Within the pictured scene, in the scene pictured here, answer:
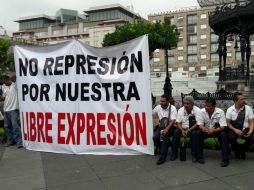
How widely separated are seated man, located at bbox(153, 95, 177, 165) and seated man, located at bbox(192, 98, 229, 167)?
0.52m

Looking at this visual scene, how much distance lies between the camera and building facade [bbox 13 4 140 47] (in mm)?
116750

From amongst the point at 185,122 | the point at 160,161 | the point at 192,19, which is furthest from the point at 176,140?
the point at 192,19

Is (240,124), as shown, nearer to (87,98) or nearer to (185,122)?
(185,122)

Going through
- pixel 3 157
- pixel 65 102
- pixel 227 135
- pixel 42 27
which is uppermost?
pixel 42 27

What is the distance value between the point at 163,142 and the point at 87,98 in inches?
68.0

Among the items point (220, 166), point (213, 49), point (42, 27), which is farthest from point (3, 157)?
point (42, 27)

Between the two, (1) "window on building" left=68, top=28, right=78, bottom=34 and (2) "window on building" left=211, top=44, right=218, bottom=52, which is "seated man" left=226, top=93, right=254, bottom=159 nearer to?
(2) "window on building" left=211, top=44, right=218, bottom=52

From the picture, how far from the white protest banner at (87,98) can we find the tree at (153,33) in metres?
26.6

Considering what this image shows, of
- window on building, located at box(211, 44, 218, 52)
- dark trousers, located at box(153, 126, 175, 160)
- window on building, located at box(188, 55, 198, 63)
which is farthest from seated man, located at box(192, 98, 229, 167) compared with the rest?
window on building, located at box(188, 55, 198, 63)

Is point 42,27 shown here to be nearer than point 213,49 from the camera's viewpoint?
No

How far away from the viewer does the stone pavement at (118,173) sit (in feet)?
20.4

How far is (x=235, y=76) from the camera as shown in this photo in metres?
23.3

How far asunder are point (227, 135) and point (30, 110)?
13.2ft

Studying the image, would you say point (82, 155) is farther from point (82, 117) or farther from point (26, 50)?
point (26, 50)
